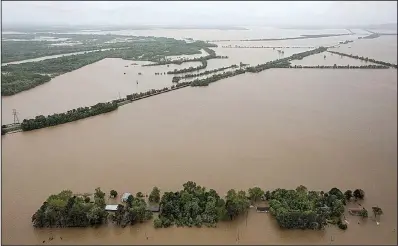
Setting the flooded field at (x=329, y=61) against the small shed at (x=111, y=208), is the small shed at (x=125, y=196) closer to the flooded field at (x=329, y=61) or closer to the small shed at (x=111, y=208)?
the small shed at (x=111, y=208)

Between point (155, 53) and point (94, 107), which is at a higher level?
point (155, 53)

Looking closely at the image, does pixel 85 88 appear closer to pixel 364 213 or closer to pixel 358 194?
pixel 358 194

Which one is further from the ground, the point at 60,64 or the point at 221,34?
the point at 221,34

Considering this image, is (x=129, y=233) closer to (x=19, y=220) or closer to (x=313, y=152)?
(x=19, y=220)

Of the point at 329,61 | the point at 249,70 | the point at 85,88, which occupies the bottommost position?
the point at 85,88

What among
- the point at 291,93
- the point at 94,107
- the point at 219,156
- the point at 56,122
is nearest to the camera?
the point at 219,156

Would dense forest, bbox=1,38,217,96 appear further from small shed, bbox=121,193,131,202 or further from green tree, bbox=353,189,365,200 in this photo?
green tree, bbox=353,189,365,200

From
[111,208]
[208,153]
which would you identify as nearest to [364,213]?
[208,153]

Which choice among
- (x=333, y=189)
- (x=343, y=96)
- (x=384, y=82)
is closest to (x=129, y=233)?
(x=333, y=189)
